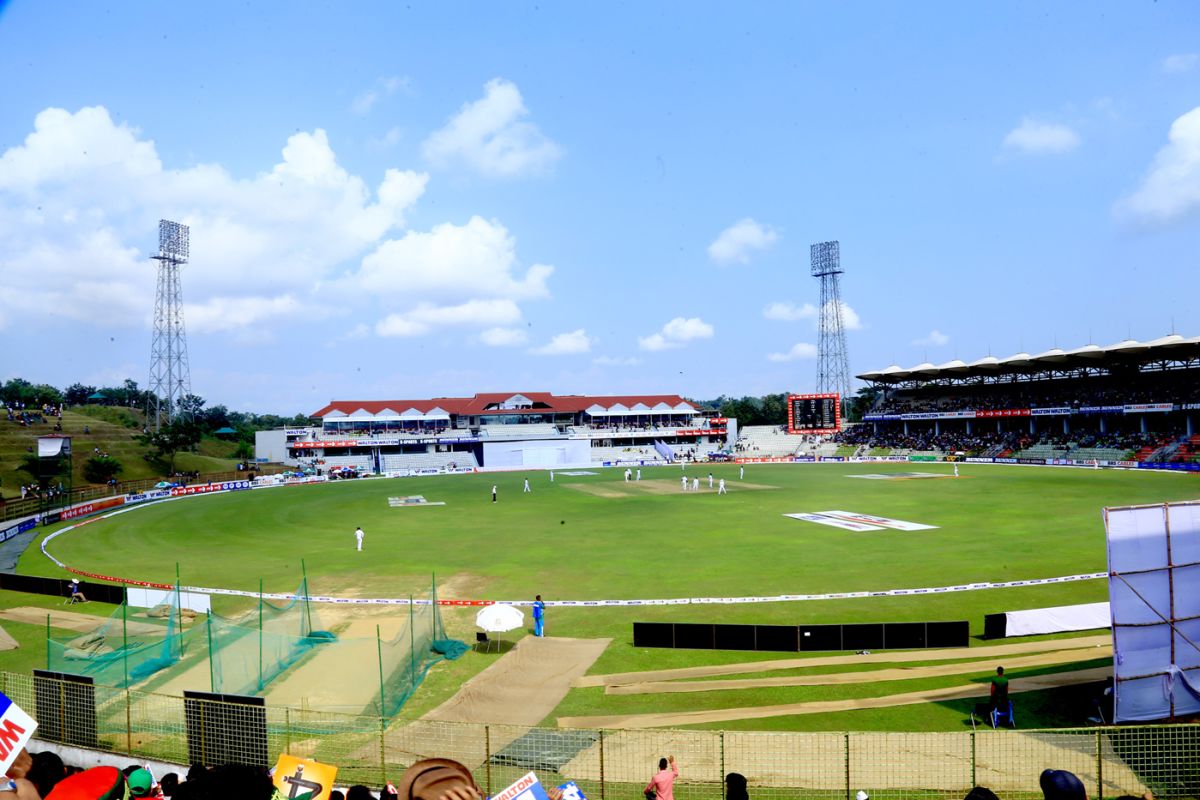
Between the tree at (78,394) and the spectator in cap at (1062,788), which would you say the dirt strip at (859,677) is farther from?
the tree at (78,394)

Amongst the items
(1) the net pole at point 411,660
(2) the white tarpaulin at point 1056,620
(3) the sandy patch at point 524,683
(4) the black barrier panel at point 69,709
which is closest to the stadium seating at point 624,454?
(2) the white tarpaulin at point 1056,620

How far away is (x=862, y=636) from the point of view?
2044 cm

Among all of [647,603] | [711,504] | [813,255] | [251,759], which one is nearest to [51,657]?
[251,759]

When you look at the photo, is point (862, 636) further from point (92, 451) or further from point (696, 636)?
point (92, 451)

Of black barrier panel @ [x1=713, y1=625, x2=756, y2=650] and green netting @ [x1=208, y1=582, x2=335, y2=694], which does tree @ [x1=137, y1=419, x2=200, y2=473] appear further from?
black barrier panel @ [x1=713, y1=625, x2=756, y2=650]

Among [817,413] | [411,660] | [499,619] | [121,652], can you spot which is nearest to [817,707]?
[499,619]

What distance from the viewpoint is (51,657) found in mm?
15977

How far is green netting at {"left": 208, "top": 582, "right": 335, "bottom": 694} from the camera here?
16.6 meters

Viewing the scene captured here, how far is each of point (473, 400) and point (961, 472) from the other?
79.4m

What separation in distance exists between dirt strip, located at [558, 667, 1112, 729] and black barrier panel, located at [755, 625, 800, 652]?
3.65 m

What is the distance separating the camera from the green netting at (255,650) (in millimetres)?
16609

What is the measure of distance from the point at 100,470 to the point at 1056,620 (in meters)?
89.3

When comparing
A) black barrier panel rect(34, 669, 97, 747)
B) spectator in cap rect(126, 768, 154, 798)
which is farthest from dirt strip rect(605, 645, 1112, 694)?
black barrier panel rect(34, 669, 97, 747)

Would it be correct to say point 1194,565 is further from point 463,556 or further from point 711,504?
point 711,504
